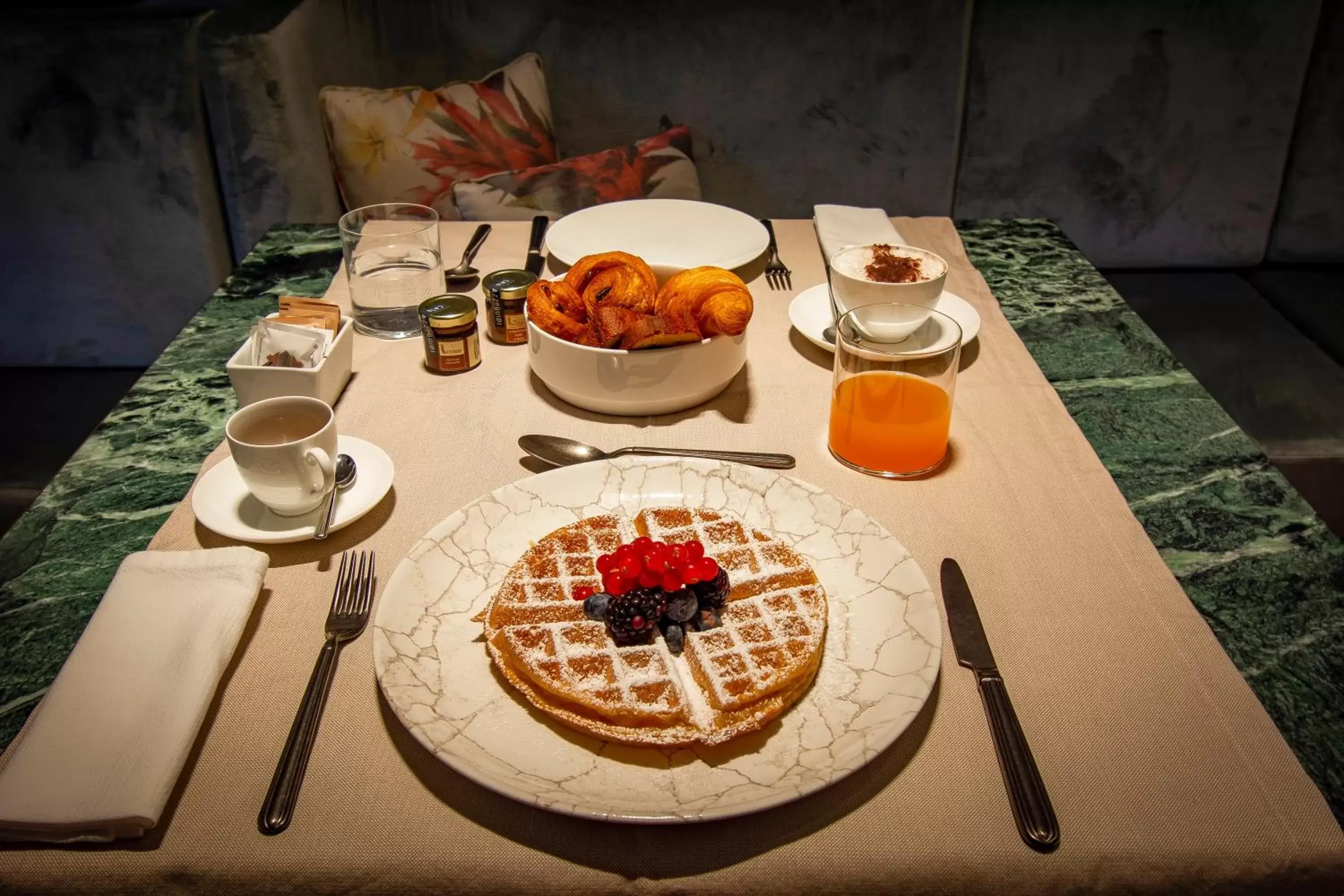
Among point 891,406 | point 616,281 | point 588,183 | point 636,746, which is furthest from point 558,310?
point 588,183

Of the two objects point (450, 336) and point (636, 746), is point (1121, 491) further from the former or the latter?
point (450, 336)

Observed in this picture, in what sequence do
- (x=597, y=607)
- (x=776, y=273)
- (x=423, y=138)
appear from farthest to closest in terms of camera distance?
(x=423, y=138) < (x=776, y=273) < (x=597, y=607)

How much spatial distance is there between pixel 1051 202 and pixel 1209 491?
199 centimetres

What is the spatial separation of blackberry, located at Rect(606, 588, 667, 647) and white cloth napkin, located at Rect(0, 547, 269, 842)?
1.13ft

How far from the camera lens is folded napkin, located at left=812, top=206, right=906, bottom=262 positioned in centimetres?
177

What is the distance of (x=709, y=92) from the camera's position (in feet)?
9.03

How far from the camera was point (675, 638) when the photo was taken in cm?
88

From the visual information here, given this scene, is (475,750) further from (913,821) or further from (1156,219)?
(1156,219)

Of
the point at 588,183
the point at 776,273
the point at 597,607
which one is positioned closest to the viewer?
the point at 597,607

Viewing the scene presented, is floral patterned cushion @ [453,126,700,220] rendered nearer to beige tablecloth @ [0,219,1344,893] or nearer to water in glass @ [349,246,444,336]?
water in glass @ [349,246,444,336]

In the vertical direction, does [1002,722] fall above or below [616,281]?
below

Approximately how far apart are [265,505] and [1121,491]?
99cm

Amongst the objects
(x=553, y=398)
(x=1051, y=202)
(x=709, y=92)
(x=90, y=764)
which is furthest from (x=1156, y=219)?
(x=90, y=764)

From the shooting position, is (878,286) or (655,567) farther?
(878,286)
